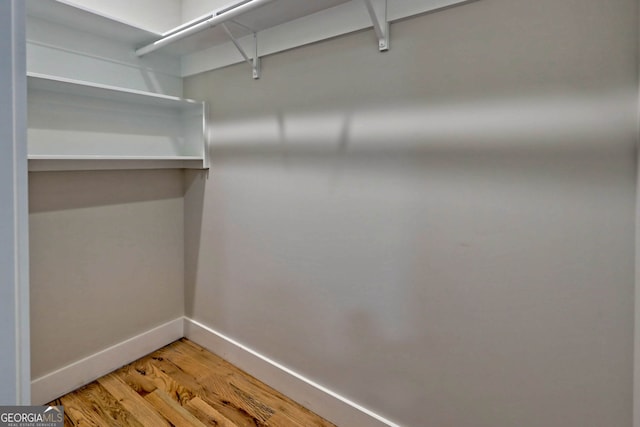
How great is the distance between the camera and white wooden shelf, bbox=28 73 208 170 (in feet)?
5.43

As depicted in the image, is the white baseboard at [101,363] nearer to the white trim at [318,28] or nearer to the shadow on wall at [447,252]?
the shadow on wall at [447,252]

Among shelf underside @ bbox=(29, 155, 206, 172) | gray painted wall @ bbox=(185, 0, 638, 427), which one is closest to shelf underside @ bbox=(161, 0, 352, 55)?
gray painted wall @ bbox=(185, 0, 638, 427)

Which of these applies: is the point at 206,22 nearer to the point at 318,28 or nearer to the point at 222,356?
the point at 318,28

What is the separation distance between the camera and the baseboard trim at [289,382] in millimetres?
1580

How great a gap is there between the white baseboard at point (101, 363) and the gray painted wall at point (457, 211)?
0.85m

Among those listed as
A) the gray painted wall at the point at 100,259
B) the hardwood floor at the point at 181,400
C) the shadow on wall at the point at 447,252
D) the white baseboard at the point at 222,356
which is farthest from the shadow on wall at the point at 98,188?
the hardwood floor at the point at 181,400

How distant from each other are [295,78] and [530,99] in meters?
1.02

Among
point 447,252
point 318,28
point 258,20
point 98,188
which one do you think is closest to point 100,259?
point 98,188

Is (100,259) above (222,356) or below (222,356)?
above

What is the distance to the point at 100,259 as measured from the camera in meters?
1.96

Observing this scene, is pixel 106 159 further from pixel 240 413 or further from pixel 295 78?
pixel 240 413

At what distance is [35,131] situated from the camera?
1.66 meters

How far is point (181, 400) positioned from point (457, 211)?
65.3 inches

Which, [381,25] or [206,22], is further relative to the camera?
[206,22]
